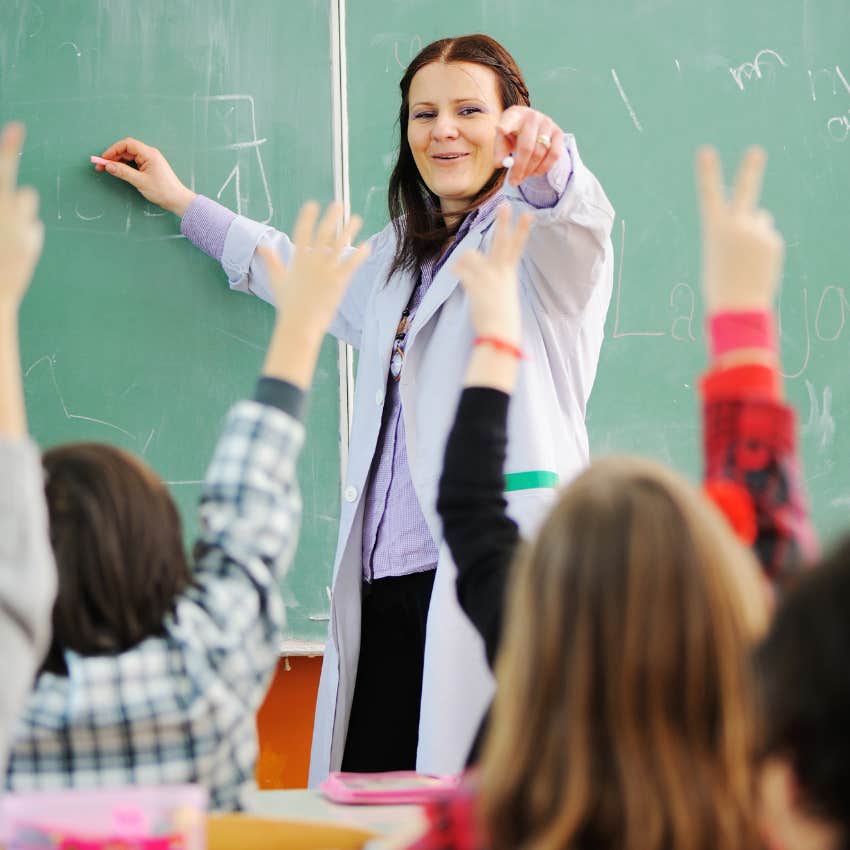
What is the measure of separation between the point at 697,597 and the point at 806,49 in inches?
89.7

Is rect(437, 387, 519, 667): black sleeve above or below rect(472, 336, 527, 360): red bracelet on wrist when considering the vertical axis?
below

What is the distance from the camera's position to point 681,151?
9.28ft

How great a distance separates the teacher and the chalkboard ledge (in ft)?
0.93

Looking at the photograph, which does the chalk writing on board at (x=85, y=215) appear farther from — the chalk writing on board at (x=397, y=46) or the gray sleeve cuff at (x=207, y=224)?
the chalk writing on board at (x=397, y=46)

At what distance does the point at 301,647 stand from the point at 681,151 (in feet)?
4.71

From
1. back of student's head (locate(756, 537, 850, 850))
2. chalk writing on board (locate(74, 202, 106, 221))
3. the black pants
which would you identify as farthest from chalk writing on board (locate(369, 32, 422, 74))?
back of student's head (locate(756, 537, 850, 850))

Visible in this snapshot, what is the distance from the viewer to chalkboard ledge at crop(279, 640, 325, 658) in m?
2.60

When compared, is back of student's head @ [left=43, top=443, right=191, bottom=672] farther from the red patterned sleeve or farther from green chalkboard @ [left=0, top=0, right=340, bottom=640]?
green chalkboard @ [left=0, top=0, right=340, bottom=640]

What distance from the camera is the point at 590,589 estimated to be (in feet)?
3.21

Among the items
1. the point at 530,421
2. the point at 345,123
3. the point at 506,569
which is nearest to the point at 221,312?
the point at 345,123

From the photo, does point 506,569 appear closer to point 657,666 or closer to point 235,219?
point 657,666

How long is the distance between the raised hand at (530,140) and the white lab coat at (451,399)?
0.31 feet

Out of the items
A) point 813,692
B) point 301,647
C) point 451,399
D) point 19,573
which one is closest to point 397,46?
point 451,399

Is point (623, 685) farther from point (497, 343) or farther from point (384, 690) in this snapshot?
point (384, 690)
